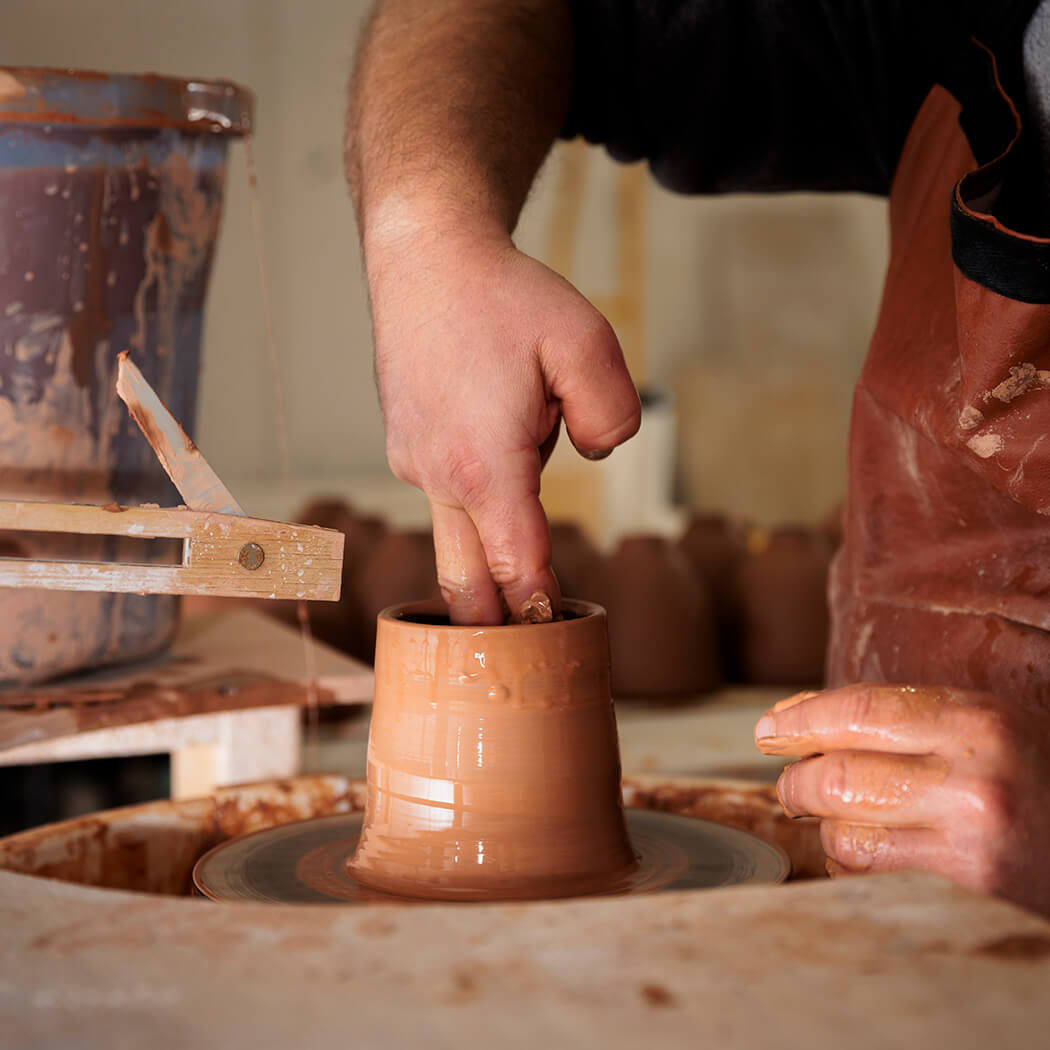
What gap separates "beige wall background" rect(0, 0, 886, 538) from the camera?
402 cm

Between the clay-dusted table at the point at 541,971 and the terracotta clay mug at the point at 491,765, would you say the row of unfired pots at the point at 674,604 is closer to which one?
the terracotta clay mug at the point at 491,765

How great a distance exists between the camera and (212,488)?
35.3 inches

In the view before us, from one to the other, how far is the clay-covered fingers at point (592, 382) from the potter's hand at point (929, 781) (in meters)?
0.26

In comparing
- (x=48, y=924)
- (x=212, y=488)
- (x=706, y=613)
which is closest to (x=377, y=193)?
(x=212, y=488)

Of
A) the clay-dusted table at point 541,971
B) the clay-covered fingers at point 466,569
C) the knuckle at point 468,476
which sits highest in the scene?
the knuckle at point 468,476

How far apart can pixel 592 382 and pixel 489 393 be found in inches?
2.9

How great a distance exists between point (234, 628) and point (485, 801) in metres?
0.85

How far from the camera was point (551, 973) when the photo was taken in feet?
1.69

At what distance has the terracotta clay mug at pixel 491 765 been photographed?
33.3 inches

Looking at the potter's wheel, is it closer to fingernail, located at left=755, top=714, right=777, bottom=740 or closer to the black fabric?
fingernail, located at left=755, top=714, right=777, bottom=740

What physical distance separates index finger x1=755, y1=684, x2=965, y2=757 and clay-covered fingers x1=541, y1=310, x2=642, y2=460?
25cm

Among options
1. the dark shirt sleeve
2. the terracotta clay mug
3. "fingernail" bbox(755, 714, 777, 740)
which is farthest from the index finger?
the dark shirt sleeve

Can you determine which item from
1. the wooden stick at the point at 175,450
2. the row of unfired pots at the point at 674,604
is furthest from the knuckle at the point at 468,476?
the row of unfired pots at the point at 674,604

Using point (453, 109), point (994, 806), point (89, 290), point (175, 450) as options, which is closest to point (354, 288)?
point (89, 290)
